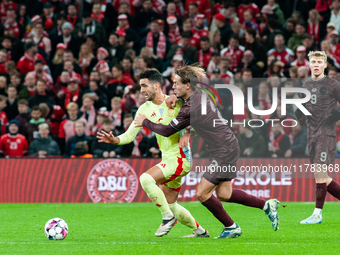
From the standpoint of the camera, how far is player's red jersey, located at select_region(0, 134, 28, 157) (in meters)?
13.5

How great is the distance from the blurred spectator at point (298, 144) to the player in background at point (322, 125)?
3530 mm

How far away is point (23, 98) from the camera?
15172 mm

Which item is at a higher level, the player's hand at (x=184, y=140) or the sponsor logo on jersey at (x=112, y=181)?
the player's hand at (x=184, y=140)

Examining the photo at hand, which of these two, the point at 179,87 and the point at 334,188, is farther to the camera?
the point at 334,188

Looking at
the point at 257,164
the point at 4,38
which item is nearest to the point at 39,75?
the point at 4,38

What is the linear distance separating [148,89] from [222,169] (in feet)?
4.92

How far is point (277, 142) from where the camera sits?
506 inches

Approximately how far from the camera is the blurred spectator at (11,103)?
14773 mm

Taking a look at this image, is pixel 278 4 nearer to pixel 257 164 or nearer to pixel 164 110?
pixel 257 164

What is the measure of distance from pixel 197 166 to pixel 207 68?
3.83m

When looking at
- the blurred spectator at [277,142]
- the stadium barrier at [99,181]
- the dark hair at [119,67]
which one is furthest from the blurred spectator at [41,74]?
the blurred spectator at [277,142]

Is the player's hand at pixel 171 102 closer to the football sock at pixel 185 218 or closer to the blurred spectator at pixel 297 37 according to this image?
the football sock at pixel 185 218

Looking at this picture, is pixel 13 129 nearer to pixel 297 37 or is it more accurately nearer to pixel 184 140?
pixel 184 140

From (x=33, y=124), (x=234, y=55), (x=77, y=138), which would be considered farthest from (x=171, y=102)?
(x=234, y=55)
